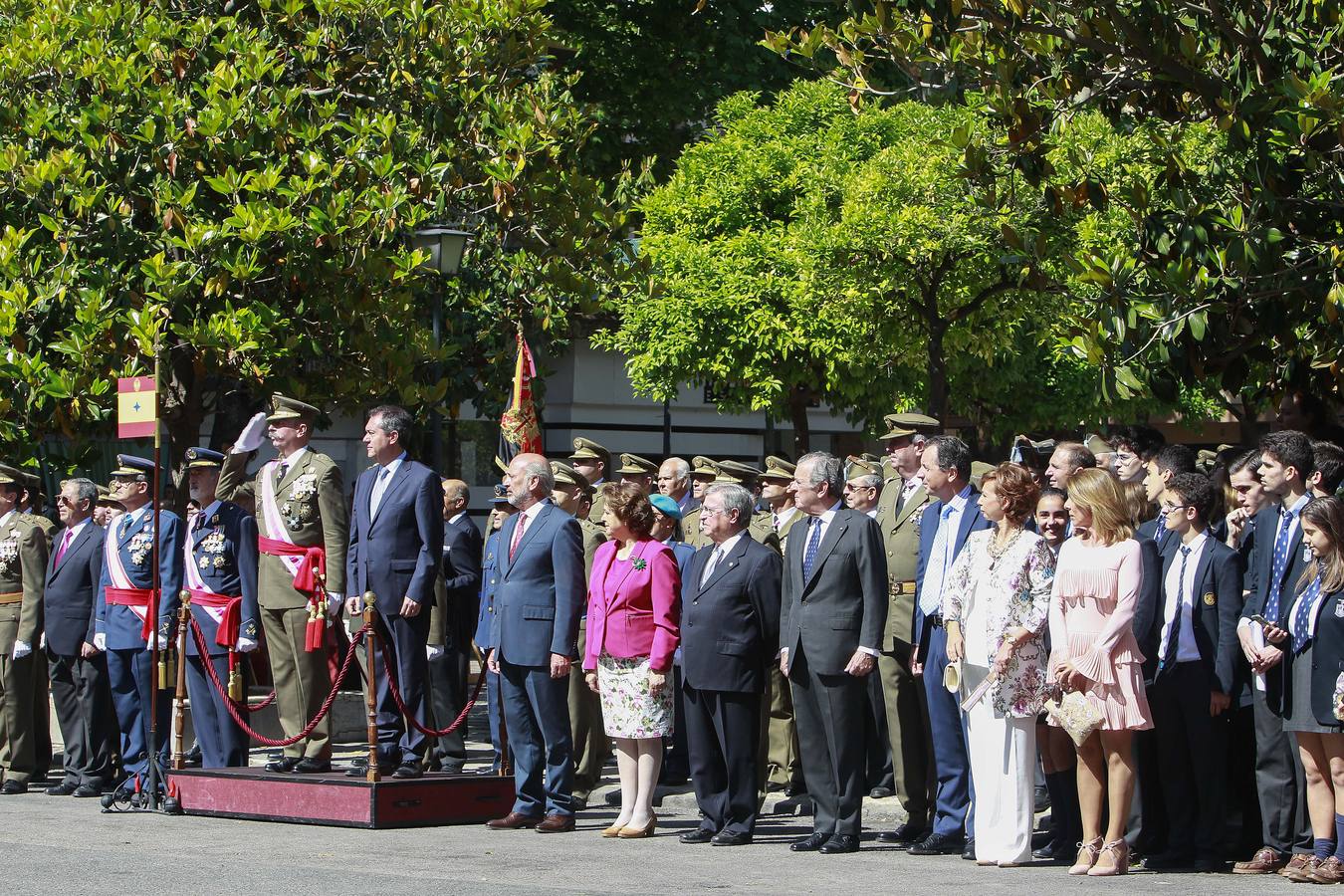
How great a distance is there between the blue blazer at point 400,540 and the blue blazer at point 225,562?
3.15 feet

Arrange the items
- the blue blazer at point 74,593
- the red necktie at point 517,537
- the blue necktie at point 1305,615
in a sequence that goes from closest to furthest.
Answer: the blue necktie at point 1305,615
the red necktie at point 517,537
the blue blazer at point 74,593

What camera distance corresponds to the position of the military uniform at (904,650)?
36.4 feet

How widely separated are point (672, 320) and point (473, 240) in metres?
11.3

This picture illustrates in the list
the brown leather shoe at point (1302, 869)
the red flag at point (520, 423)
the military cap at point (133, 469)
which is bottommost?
the brown leather shoe at point (1302, 869)

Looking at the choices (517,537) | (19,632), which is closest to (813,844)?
(517,537)

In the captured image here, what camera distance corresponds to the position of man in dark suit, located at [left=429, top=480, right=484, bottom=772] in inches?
553

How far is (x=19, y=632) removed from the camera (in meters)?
14.1

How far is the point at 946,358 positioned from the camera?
30.6 meters

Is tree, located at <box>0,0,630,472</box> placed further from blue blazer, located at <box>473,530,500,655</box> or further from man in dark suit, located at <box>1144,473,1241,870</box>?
Result: man in dark suit, located at <box>1144,473,1241,870</box>

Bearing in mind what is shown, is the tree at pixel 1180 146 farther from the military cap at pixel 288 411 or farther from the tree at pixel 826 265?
the tree at pixel 826 265

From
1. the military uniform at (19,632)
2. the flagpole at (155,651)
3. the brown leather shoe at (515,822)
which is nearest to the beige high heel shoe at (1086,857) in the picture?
the brown leather shoe at (515,822)

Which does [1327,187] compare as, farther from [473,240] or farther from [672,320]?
[672,320]

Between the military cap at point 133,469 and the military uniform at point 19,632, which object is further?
the military uniform at point 19,632

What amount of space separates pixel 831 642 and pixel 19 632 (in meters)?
6.42
